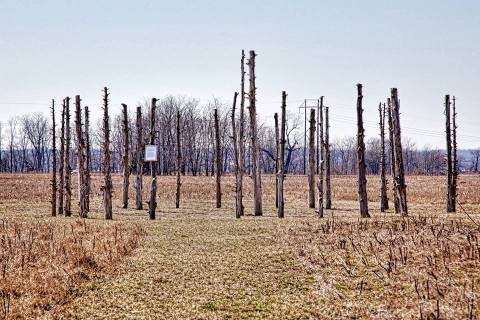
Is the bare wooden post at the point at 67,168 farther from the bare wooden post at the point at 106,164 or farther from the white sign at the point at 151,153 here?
the white sign at the point at 151,153

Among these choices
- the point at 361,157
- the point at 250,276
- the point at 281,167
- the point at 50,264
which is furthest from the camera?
the point at 281,167

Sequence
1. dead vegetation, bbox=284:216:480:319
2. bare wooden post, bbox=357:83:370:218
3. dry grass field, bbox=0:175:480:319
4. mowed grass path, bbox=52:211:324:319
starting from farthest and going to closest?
bare wooden post, bbox=357:83:370:218 < mowed grass path, bbox=52:211:324:319 < dry grass field, bbox=0:175:480:319 < dead vegetation, bbox=284:216:480:319

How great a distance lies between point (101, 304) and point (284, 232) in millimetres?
8995

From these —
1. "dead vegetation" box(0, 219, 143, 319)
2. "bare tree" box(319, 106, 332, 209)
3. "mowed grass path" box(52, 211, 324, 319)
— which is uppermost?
"bare tree" box(319, 106, 332, 209)

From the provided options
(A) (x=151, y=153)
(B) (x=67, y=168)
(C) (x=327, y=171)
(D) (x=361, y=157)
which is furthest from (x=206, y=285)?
(C) (x=327, y=171)

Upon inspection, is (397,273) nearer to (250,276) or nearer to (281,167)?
(250,276)

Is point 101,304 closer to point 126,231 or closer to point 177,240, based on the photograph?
point 177,240

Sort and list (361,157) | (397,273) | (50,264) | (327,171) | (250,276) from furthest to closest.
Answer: (327,171) → (361,157) → (50,264) → (250,276) → (397,273)

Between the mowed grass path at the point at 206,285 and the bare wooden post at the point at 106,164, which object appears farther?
the bare wooden post at the point at 106,164

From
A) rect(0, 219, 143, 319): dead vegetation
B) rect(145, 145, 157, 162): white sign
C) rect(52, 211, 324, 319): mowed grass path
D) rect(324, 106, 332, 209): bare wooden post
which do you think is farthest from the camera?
rect(324, 106, 332, 209): bare wooden post

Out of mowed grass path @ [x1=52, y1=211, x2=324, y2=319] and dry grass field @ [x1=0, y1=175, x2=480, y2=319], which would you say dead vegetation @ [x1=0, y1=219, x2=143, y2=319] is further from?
mowed grass path @ [x1=52, y1=211, x2=324, y2=319]

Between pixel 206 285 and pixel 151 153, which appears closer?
pixel 206 285

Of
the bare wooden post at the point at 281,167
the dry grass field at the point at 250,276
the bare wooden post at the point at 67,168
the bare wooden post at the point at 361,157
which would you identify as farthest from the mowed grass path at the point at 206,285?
the bare wooden post at the point at 67,168

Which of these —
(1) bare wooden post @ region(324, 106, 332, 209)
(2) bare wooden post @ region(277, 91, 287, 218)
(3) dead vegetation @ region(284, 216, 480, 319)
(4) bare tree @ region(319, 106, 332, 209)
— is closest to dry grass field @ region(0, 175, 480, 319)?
(3) dead vegetation @ region(284, 216, 480, 319)
